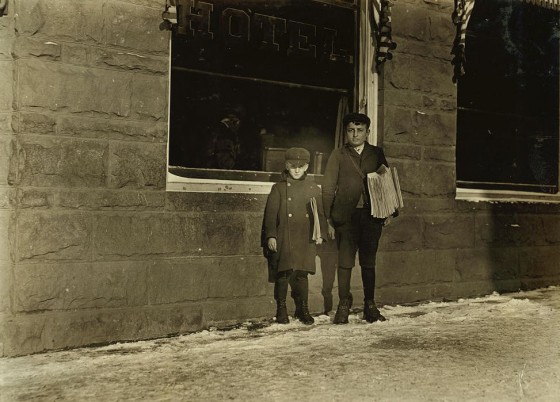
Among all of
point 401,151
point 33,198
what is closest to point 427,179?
point 401,151

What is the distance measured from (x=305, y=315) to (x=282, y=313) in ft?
0.73

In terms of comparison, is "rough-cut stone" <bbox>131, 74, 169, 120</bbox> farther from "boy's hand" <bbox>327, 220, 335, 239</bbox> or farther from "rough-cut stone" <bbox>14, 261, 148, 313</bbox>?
"boy's hand" <bbox>327, 220, 335, 239</bbox>

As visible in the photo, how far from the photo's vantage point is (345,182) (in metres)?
5.87

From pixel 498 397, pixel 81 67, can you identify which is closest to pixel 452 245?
pixel 498 397

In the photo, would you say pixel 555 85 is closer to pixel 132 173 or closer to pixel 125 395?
pixel 132 173

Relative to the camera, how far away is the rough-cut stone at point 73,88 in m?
4.80

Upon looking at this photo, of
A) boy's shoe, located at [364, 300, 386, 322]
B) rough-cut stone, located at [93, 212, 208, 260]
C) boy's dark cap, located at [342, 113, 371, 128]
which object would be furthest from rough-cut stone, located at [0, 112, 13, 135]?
boy's shoe, located at [364, 300, 386, 322]

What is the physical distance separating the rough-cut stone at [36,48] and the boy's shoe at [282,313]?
2897mm

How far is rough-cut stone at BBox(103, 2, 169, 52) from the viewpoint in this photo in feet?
16.9

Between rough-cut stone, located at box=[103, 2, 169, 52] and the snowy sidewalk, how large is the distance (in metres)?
2.52

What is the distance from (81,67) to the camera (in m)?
5.01

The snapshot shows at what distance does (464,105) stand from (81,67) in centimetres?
458

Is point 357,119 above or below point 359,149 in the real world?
above

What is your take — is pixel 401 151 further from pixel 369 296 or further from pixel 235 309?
pixel 235 309
